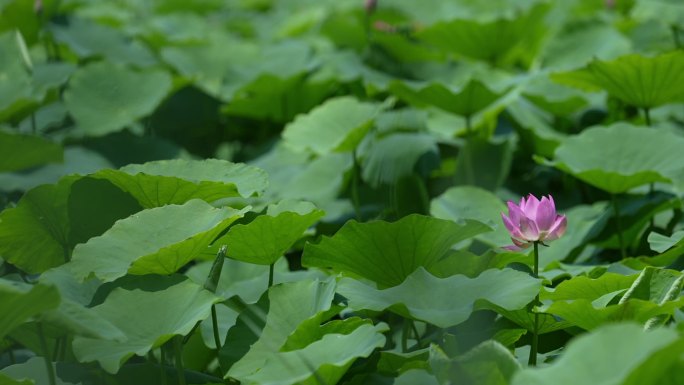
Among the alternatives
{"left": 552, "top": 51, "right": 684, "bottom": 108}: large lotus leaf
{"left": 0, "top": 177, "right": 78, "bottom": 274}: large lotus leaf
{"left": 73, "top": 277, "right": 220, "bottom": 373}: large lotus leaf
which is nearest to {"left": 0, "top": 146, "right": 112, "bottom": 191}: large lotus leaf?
{"left": 0, "top": 177, "right": 78, "bottom": 274}: large lotus leaf

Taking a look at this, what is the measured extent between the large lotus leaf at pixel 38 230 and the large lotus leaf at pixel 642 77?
0.89 meters

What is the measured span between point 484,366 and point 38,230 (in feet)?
2.14

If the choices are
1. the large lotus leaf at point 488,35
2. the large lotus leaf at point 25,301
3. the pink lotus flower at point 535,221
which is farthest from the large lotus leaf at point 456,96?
Answer: the large lotus leaf at point 25,301

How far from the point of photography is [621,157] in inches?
60.0

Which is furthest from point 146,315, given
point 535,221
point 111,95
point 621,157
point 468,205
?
point 111,95

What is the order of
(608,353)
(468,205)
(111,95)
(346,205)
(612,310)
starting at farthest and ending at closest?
(111,95) < (346,205) < (468,205) < (612,310) < (608,353)

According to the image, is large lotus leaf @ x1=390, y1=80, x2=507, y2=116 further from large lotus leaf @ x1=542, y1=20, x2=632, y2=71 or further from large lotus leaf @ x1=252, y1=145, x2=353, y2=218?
large lotus leaf @ x1=542, y1=20, x2=632, y2=71

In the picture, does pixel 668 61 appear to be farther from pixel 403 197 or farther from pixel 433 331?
pixel 433 331

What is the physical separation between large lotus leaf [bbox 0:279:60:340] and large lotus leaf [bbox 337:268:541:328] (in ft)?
1.08

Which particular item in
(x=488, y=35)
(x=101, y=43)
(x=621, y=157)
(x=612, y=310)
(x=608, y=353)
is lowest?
(x=101, y=43)

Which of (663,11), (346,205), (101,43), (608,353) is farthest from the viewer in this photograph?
(101,43)

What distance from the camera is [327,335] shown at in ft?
3.32

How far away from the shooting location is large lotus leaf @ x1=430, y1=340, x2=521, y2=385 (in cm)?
90

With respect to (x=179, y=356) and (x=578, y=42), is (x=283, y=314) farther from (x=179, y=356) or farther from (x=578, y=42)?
(x=578, y=42)
